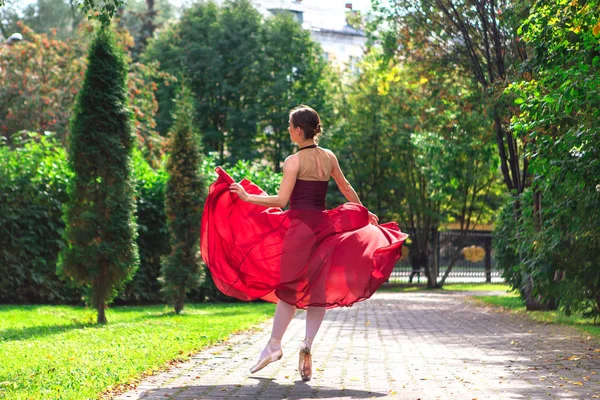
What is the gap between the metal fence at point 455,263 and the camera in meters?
42.2

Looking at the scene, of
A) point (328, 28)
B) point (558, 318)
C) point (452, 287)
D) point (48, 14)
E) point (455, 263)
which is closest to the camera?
point (558, 318)

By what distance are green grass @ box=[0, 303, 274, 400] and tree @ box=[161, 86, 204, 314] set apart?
66cm

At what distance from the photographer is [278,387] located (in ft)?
24.6

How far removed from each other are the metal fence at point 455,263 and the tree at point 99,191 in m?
26.8

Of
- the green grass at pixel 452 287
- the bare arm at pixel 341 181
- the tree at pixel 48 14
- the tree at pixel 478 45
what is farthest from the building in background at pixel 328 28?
the bare arm at pixel 341 181

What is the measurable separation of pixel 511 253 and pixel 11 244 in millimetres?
11563

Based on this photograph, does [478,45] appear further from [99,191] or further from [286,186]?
[286,186]

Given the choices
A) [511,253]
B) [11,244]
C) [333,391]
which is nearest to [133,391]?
[333,391]

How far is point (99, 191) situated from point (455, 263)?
30.4 m

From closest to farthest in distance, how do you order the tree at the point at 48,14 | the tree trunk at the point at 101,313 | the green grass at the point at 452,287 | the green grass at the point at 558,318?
the tree trunk at the point at 101,313 < the green grass at the point at 558,318 < the green grass at the point at 452,287 < the tree at the point at 48,14

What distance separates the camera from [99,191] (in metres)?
14.9

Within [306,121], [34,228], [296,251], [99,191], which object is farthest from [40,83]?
[296,251]

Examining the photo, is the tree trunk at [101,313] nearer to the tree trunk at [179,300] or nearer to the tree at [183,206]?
the tree at [183,206]

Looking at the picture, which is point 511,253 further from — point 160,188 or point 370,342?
point 370,342
